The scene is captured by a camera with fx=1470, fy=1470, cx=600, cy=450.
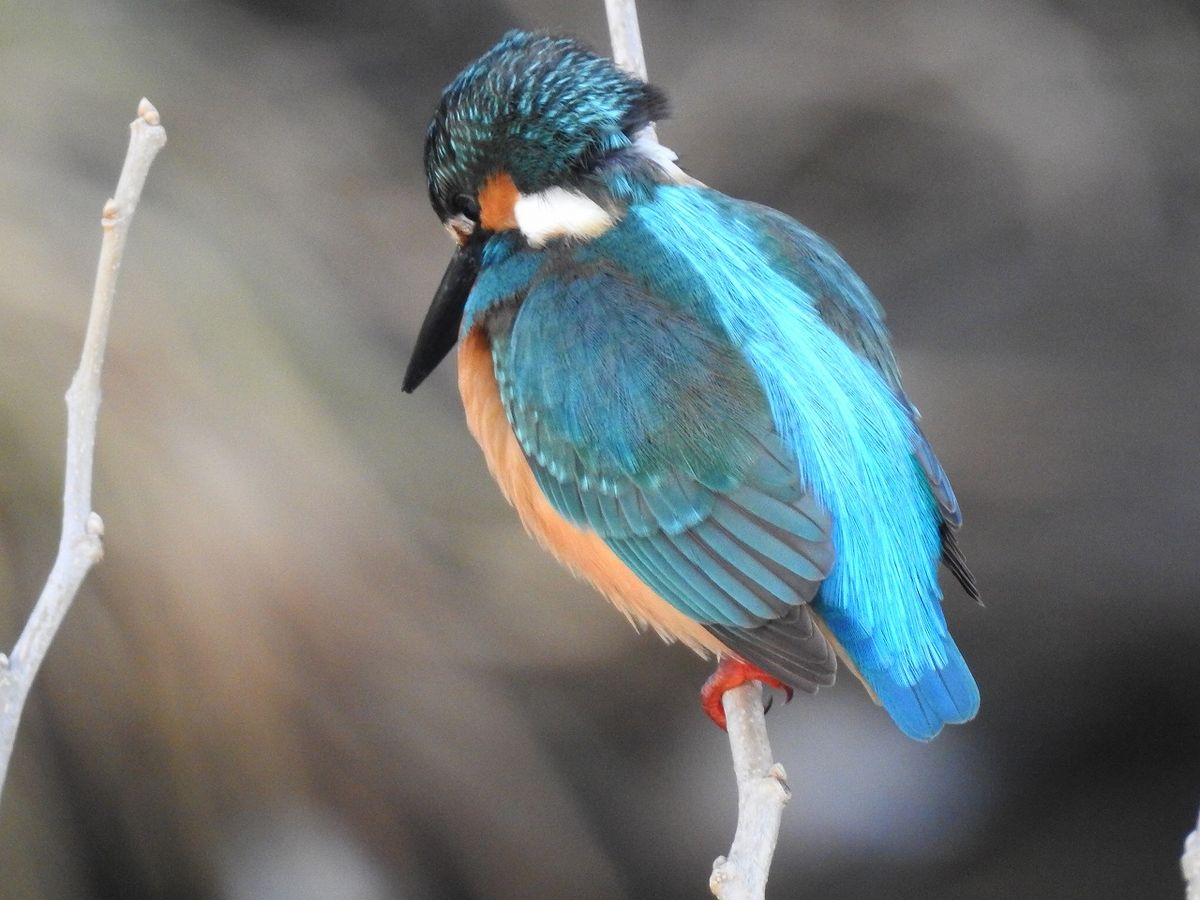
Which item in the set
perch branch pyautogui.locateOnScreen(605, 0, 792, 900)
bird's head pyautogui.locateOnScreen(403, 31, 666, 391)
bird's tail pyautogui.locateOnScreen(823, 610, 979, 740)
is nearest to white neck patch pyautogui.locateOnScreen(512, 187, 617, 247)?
bird's head pyautogui.locateOnScreen(403, 31, 666, 391)

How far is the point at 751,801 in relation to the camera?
1553mm

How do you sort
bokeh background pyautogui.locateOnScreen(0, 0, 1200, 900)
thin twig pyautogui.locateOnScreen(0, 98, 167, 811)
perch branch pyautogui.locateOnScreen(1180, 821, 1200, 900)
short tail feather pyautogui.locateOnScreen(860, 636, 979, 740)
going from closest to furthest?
perch branch pyautogui.locateOnScreen(1180, 821, 1200, 900), thin twig pyautogui.locateOnScreen(0, 98, 167, 811), short tail feather pyautogui.locateOnScreen(860, 636, 979, 740), bokeh background pyautogui.locateOnScreen(0, 0, 1200, 900)

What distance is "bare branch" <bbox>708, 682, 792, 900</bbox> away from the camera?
1406 millimetres

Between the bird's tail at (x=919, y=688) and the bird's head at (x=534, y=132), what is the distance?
0.61 meters

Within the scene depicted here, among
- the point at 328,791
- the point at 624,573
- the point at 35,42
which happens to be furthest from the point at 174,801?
the point at 35,42

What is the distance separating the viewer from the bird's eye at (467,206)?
1936 mm

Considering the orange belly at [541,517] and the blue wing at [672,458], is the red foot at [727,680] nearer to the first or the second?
the orange belly at [541,517]

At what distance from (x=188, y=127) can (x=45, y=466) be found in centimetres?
76

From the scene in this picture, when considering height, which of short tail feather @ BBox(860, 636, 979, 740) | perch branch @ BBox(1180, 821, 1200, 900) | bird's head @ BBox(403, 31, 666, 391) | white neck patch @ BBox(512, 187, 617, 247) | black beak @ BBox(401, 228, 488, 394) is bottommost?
short tail feather @ BBox(860, 636, 979, 740)

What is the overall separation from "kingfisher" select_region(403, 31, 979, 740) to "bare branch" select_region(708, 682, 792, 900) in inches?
1.8

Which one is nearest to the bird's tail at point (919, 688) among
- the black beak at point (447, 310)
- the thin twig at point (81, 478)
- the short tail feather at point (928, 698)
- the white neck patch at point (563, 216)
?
the short tail feather at point (928, 698)

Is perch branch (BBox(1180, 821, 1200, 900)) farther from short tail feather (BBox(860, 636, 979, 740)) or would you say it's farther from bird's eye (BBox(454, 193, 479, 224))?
bird's eye (BBox(454, 193, 479, 224))

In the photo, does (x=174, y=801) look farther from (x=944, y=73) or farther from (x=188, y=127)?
(x=944, y=73)

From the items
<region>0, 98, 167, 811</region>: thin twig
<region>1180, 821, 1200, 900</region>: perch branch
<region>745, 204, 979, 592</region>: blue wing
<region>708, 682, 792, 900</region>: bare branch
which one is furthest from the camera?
<region>745, 204, 979, 592</region>: blue wing
